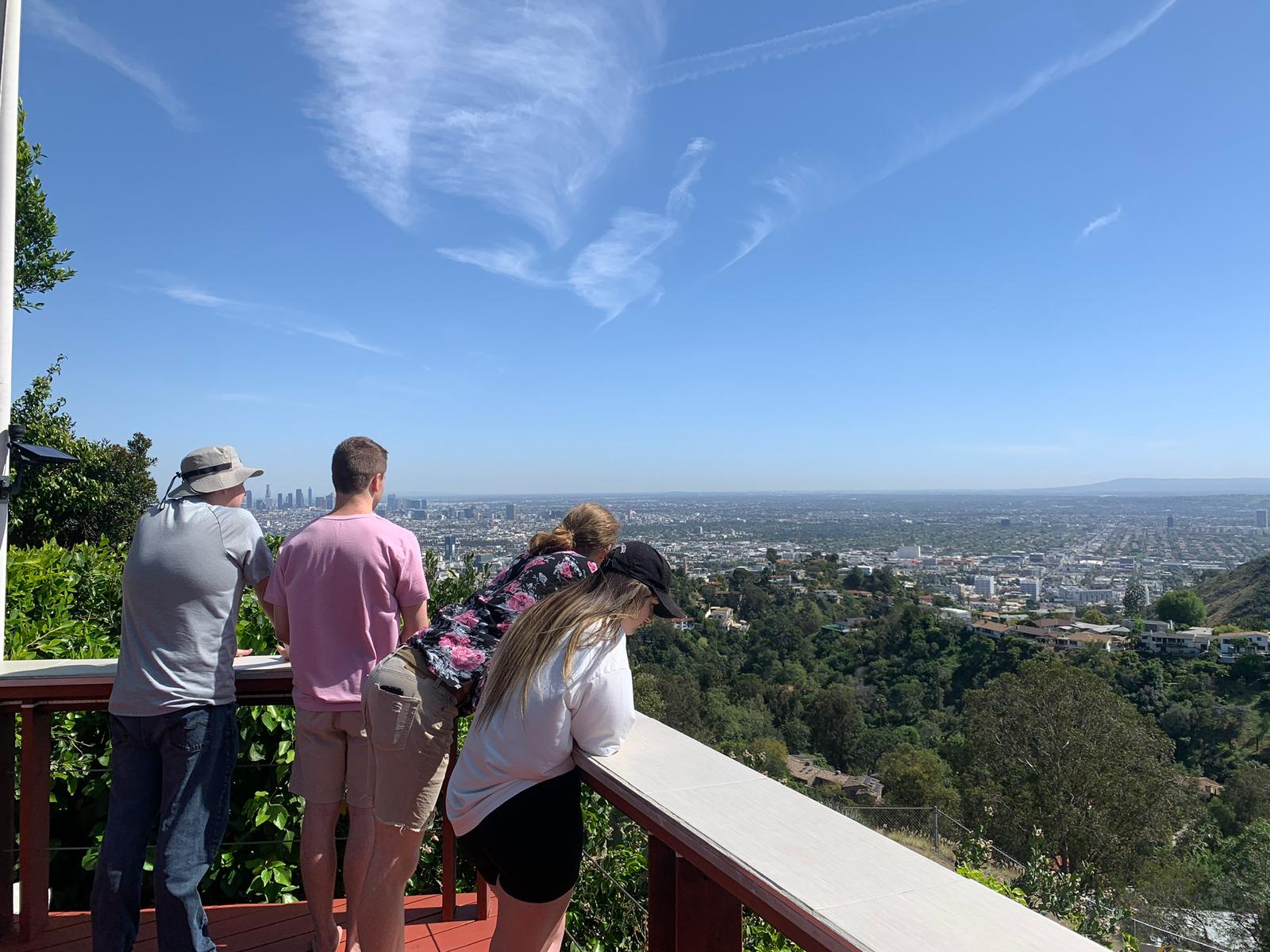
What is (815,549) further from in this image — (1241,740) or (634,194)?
(634,194)

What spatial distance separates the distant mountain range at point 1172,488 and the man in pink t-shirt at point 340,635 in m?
96.2

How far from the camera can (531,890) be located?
123cm

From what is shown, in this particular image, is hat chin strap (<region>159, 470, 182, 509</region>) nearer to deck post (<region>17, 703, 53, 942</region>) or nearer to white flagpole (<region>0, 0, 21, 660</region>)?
deck post (<region>17, 703, 53, 942</region>)

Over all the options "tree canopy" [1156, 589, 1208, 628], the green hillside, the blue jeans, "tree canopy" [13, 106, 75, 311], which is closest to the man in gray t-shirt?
the blue jeans

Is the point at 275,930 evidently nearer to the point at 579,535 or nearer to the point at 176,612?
the point at 176,612

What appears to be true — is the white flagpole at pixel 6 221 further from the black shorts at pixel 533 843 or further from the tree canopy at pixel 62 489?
the tree canopy at pixel 62 489

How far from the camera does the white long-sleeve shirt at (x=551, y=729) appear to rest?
1205 mm

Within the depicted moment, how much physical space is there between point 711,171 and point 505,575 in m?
19.1

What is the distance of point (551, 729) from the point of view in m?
1.20

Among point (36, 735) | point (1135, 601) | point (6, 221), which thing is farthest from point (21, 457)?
point (1135, 601)

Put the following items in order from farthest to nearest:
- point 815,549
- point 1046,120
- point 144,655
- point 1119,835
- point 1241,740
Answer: point 815,549, point 1241,740, point 1119,835, point 1046,120, point 144,655

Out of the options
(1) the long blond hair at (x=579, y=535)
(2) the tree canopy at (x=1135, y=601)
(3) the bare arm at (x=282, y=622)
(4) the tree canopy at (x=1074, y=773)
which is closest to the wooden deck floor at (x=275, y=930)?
(3) the bare arm at (x=282, y=622)

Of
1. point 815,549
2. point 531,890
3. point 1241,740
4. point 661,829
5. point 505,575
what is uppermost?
point 505,575

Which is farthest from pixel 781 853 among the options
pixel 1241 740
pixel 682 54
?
pixel 1241 740
